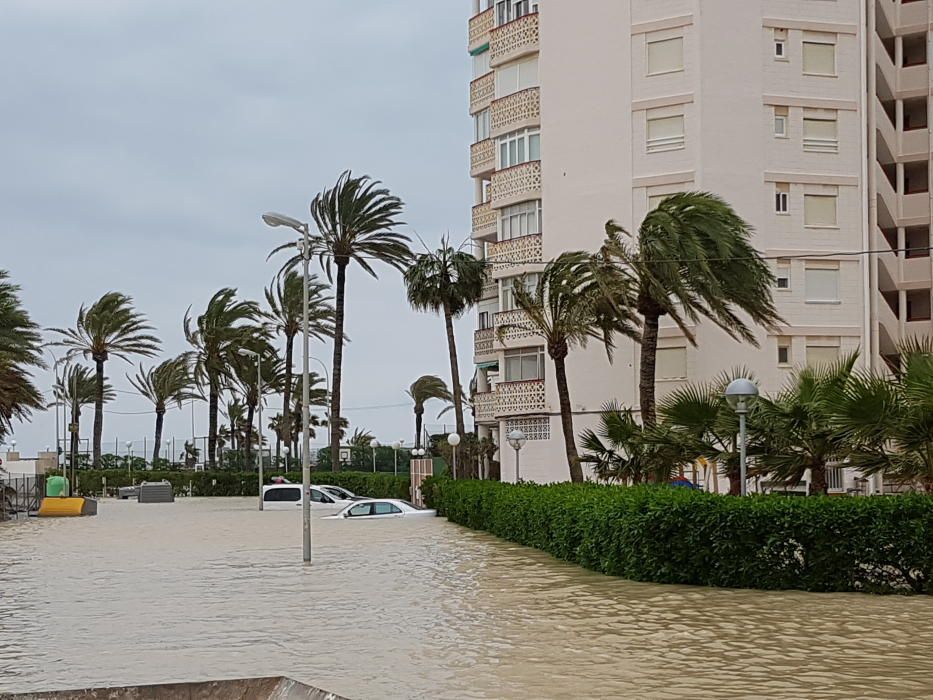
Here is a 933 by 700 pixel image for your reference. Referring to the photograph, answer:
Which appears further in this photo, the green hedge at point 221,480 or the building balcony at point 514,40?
the green hedge at point 221,480

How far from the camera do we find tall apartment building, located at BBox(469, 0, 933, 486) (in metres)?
49.8

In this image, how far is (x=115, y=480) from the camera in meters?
95.6

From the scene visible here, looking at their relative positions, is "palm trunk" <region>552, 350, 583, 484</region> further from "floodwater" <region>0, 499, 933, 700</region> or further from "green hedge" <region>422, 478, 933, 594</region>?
"green hedge" <region>422, 478, 933, 594</region>

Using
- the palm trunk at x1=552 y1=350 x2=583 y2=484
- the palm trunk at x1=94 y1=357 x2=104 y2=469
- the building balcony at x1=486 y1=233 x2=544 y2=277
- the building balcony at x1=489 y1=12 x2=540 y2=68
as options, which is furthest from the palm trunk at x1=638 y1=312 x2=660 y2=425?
the palm trunk at x1=94 y1=357 x2=104 y2=469

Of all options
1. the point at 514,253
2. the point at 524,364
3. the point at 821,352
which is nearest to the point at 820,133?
the point at 821,352

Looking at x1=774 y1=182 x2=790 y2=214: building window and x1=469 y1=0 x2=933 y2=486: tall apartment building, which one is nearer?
x1=469 y1=0 x2=933 y2=486: tall apartment building

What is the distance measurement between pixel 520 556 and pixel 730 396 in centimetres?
→ 766

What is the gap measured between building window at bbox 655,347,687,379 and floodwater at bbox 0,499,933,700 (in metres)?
20.9

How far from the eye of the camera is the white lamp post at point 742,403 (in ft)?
75.0

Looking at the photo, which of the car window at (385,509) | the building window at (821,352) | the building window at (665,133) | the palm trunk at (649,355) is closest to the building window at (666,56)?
the building window at (665,133)

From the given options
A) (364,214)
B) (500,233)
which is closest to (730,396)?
(500,233)

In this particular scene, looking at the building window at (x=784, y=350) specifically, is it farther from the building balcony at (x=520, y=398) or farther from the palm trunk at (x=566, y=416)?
the building balcony at (x=520, y=398)

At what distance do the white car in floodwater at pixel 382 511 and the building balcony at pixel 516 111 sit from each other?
16161 mm

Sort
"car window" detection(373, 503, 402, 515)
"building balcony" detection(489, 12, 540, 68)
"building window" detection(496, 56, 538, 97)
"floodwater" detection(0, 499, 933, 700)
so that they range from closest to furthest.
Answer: "floodwater" detection(0, 499, 933, 700), "car window" detection(373, 503, 402, 515), "building balcony" detection(489, 12, 540, 68), "building window" detection(496, 56, 538, 97)
